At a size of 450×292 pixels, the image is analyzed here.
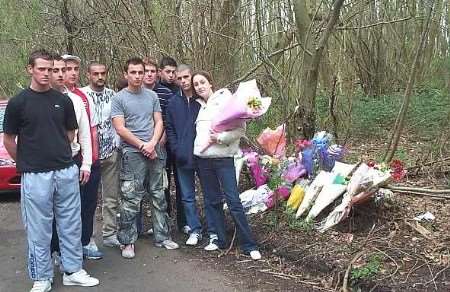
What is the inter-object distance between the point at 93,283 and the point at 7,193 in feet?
16.7

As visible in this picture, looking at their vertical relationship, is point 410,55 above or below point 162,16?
→ below

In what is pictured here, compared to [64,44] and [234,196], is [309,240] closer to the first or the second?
[234,196]

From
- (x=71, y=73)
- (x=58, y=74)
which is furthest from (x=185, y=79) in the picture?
(x=58, y=74)

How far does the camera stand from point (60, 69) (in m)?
5.28

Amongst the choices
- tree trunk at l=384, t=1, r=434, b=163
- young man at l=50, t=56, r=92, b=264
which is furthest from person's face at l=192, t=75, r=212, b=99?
tree trunk at l=384, t=1, r=434, b=163

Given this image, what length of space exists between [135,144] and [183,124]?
620 mm

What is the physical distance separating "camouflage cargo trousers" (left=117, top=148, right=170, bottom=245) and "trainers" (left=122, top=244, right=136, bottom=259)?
2.2 inches

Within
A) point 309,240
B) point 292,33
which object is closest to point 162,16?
point 292,33

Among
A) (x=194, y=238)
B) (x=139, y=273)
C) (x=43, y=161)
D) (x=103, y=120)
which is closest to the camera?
(x=43, y=161)

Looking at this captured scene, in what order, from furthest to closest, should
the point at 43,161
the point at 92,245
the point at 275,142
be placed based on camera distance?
the point at 275,142 < the point at 92,245 < the point at 43,161

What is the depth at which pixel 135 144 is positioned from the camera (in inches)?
232

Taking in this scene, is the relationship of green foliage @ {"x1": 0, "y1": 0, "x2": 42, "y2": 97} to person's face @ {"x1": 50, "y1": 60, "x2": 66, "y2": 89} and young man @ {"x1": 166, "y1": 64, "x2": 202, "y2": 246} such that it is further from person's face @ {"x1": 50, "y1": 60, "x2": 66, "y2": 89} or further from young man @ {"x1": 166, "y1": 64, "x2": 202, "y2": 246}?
person's face @ {"x1": 50, "y1": 60, "x2": 66, "y2": 89}

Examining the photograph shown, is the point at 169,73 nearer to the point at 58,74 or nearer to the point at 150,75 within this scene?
the point at 150,75

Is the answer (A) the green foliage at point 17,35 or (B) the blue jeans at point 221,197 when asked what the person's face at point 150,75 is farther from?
(A) the green foliage at point 17,35
